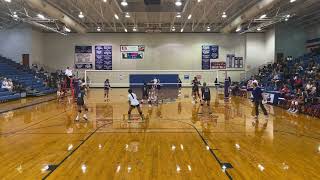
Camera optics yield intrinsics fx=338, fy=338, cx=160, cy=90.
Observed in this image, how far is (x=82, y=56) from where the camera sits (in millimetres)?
41969

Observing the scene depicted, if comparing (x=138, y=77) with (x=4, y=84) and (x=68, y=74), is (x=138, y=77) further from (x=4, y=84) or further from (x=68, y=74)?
(x=4, y=84)

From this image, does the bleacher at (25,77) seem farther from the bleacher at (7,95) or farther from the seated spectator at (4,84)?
the seated spectator at (4,84)

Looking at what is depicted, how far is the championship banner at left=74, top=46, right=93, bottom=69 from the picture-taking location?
41.9 m

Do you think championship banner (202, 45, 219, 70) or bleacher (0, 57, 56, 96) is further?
championship banner (202, 45, 219, 70)

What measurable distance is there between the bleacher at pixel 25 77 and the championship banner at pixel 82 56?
7.95m

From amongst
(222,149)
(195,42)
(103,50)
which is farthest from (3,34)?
(222,149)

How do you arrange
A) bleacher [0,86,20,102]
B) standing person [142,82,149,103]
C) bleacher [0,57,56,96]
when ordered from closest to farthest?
standing person [142,82,149,103] < bleacher [0,86,20,102] < bleacher [0,57,56,96]

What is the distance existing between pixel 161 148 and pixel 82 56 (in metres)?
34.9

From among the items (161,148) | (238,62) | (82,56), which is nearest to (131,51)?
(82,56)

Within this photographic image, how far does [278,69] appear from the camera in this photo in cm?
3250

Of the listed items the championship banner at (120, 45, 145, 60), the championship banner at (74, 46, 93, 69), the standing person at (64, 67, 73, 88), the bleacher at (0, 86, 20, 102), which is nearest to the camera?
the bleacher at (0, 86, 20, 102)

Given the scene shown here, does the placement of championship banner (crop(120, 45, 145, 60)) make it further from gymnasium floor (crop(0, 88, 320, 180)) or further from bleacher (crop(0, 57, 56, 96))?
gymnasium floor (crop(0, 88, 320, 180))

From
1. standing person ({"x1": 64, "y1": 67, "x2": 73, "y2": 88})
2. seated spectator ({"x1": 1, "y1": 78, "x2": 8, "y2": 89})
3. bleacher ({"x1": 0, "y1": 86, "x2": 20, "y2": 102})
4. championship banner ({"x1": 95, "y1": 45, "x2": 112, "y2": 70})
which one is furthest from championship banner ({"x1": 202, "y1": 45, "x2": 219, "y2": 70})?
seated spectator ({"x1": 1, "y1": 78, "x2": 8, "y2": 89})

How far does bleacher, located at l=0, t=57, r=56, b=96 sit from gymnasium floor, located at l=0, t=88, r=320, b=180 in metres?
15.2
